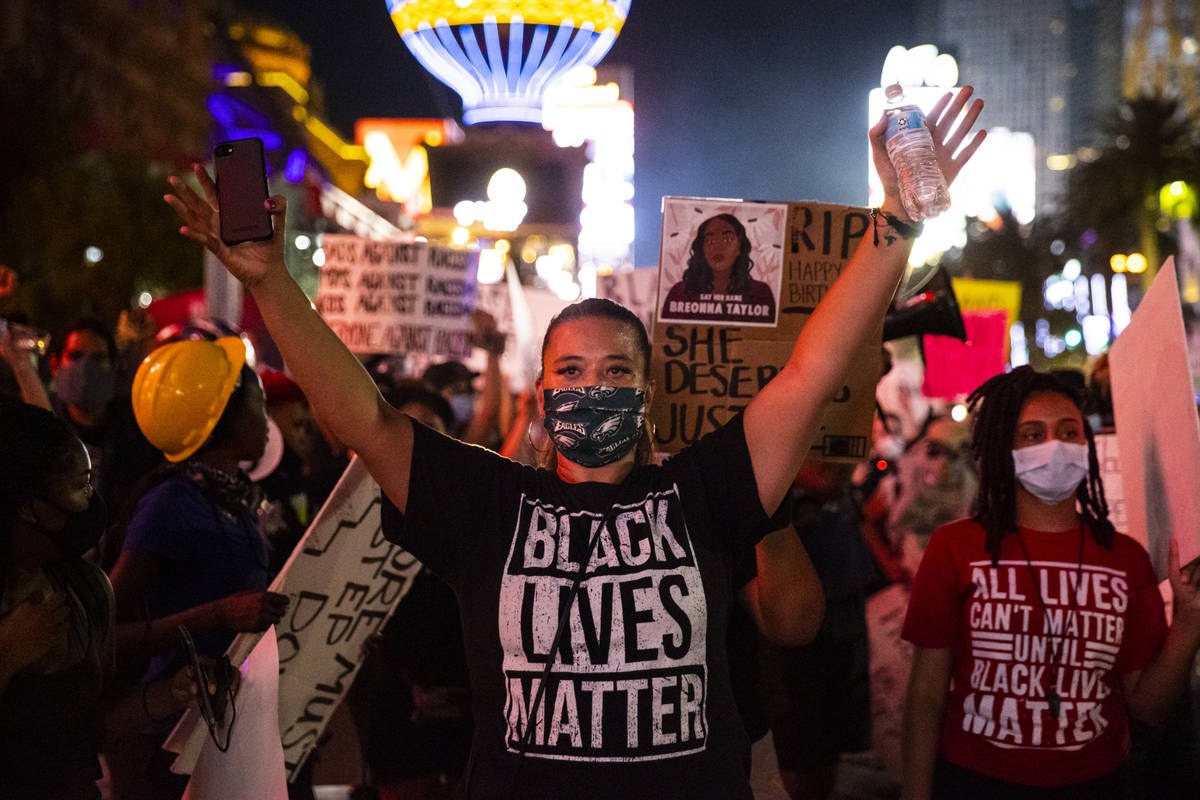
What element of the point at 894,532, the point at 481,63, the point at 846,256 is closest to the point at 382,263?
the point at 894,532

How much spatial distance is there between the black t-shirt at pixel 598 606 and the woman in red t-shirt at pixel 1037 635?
3.52ft

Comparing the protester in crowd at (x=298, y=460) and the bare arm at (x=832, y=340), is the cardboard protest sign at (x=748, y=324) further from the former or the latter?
the protester in crowd at (x=298, y=460)

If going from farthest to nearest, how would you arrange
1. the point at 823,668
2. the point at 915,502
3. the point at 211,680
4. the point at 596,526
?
the point at 915,502 → the point at 823,668 → the point at 211,680 → the point at 596,526

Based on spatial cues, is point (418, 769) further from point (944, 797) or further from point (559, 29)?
point (559, 29)

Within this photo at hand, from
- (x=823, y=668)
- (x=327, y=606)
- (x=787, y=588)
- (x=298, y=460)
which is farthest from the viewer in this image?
(x=298, y=460)

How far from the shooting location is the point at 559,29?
11086mm

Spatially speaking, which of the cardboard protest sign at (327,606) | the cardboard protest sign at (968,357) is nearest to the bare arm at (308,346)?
the cardboard protest sign at (327,606)

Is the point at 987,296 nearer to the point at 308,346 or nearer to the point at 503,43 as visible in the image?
the point at 503,43

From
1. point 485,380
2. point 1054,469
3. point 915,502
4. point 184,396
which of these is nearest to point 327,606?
point 184,396

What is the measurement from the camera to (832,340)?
2.59 meters

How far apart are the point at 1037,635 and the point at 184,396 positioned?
9.14ft

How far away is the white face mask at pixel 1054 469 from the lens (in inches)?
143

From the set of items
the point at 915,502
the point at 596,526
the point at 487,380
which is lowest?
the point at 915,502

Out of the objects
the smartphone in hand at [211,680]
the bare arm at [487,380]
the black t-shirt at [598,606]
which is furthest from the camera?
the bare arm at [487,380]
